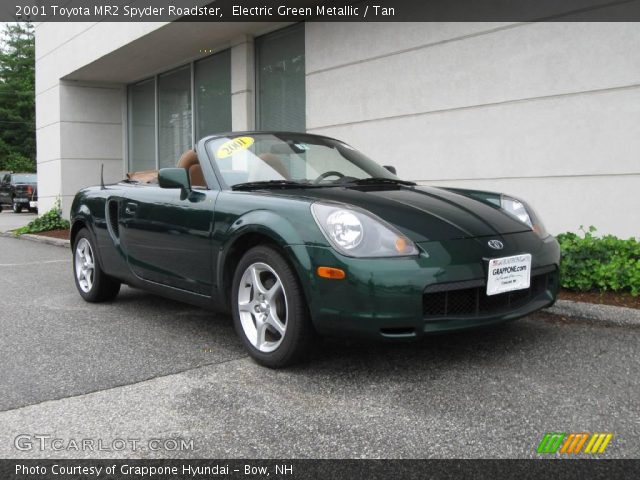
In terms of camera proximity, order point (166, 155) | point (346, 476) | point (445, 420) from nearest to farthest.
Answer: point (346, 476), point (445, 420), point (166, 155)

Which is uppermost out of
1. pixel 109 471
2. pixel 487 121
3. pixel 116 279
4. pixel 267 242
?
pixel 487 121

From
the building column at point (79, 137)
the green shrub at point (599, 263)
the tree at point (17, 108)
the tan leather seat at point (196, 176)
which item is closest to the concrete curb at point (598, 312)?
the green shrub at point (599, 263)

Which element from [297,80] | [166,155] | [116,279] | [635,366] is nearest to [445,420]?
[635,366]

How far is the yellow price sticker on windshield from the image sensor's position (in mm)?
4172

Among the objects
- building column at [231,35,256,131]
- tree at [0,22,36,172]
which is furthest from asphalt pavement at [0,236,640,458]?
tree at [0,22,36,172]

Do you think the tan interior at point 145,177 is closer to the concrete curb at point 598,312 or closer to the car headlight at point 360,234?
the car headlight at point 360,234

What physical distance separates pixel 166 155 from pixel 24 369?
35.4ft

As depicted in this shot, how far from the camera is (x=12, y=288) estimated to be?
6.43 metres

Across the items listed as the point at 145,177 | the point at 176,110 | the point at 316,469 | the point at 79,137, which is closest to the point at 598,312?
the point at 316,469

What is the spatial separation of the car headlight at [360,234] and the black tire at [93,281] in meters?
2.79

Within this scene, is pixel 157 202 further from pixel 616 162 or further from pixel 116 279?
pixel 616 162

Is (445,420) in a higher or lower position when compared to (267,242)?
lower

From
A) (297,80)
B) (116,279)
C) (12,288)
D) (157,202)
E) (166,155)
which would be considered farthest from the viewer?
(166,155)

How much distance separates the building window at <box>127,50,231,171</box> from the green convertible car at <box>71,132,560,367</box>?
7300 mm
